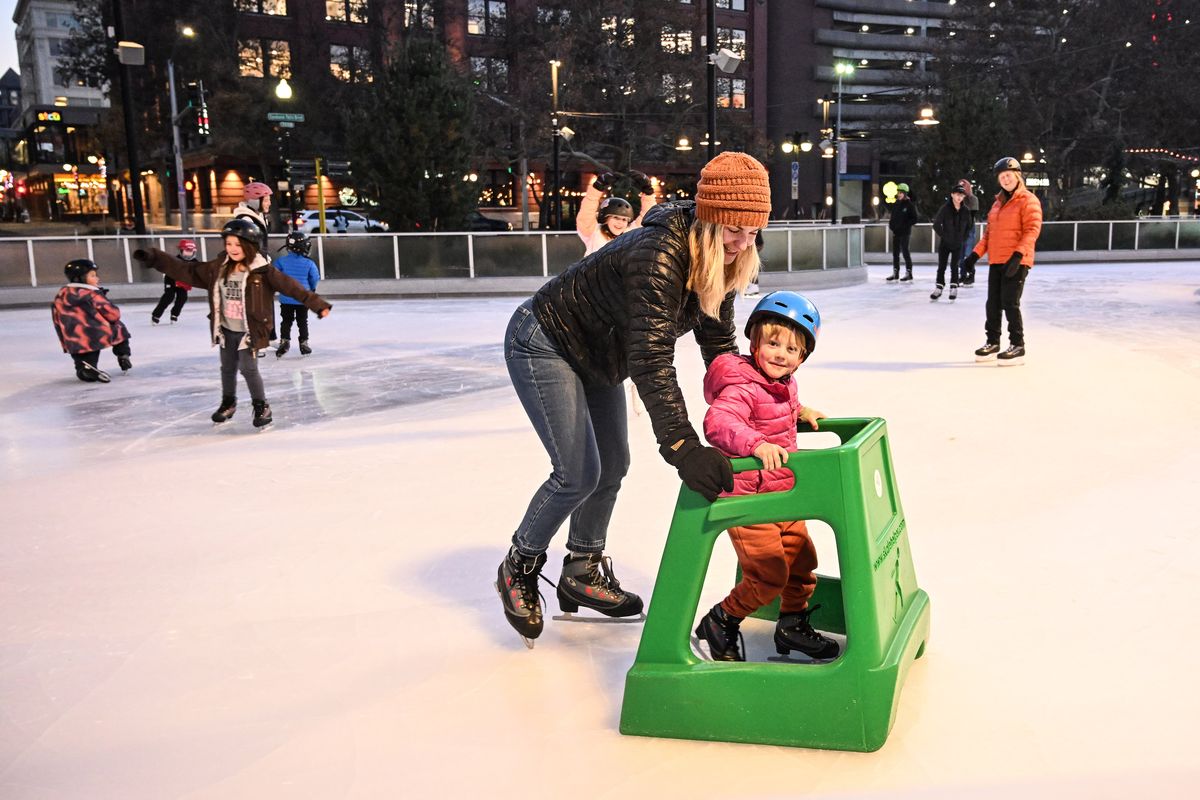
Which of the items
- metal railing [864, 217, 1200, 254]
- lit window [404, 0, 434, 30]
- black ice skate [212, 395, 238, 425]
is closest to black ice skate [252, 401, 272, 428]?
black ice skate [212, 395, 238, 425]

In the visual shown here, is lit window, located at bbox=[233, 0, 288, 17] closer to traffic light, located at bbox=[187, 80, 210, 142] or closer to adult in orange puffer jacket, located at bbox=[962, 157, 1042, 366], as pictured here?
traffic light, located at bbox=[187, 80, 210, 142]

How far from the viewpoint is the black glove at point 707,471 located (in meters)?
2.45

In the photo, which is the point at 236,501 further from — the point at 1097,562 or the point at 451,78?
the point at 451,78

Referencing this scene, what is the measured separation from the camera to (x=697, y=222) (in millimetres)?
2609

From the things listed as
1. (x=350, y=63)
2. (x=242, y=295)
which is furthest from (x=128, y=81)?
(x=350, y=63)

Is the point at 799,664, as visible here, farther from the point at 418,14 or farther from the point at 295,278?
the point at 418,14

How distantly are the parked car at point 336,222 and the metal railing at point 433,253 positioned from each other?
1142 cm

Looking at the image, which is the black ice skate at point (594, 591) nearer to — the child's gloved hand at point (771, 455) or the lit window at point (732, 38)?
the child's gloved hand at point (771, 455)

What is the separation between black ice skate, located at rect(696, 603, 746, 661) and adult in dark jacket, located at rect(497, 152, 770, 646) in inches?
17.0

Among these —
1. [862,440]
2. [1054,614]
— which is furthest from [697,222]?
[1054,614]

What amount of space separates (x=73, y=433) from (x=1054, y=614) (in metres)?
5.87

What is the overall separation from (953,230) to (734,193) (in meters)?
13.2

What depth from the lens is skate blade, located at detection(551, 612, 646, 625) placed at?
3342 millimetres

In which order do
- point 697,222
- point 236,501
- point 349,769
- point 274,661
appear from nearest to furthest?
point 349,769
point 697,222
point 274,661
point 236,501
